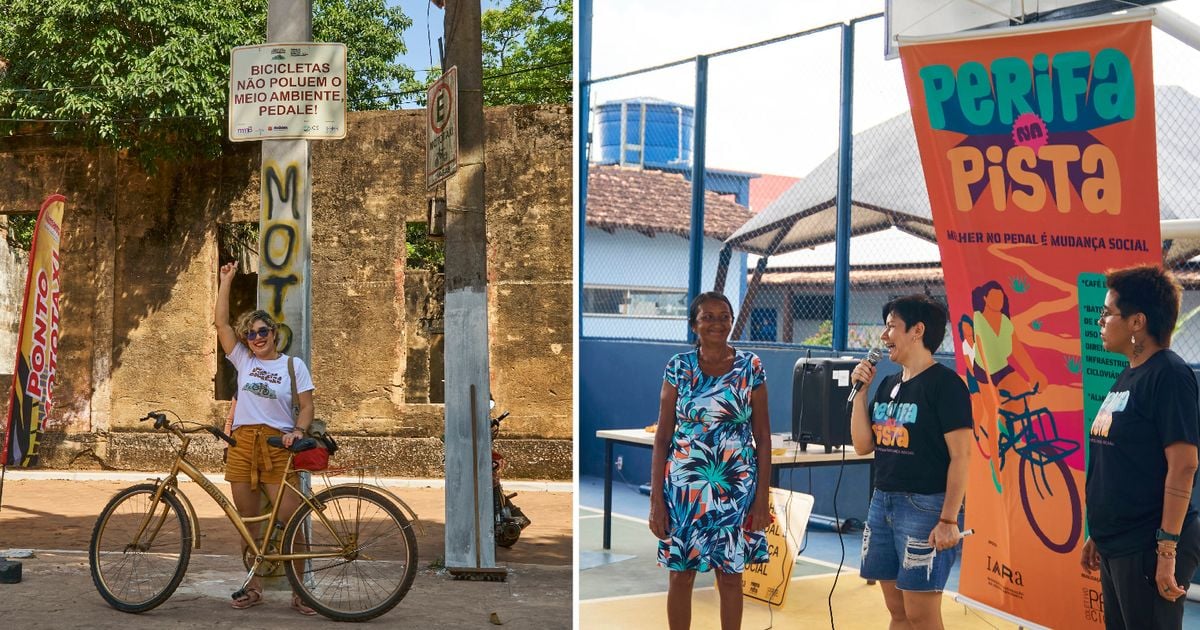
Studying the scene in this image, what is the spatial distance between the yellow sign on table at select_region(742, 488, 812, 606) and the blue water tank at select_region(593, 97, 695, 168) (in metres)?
4.60

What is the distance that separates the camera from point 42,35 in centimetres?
1317

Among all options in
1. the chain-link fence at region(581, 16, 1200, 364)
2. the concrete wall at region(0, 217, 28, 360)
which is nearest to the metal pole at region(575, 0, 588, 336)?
the chain-link fence at region(581, 16, 1200, 364)

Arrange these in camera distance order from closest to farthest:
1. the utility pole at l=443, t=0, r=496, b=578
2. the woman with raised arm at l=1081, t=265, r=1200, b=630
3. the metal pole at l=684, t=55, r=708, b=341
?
the woman with raised arm at l=1081, t=265, r=1200, b=630 → the utility pole at l=443, t=0, r=496, b=578 → the metal pole at l=684, t=55, r=708, b=341


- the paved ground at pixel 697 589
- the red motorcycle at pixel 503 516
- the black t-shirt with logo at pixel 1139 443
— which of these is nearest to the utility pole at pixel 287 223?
the red motorcycle at pixel 503 516

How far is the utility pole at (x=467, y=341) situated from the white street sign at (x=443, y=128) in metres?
0.11

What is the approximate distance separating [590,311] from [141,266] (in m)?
5.74

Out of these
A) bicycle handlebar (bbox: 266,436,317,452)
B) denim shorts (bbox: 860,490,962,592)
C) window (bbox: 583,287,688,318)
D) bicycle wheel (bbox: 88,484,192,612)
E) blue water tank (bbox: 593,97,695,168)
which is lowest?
bicycle wheel (bbox: 88,484,192,612)

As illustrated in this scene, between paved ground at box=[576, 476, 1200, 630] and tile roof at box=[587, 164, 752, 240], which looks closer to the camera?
paved ground at box=[576, 476, 1200, 630]

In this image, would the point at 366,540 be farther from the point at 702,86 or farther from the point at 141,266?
the point at 141,266

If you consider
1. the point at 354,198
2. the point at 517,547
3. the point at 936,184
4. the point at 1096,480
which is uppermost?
the point at 354,198

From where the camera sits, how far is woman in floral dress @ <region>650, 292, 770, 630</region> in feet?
15.0

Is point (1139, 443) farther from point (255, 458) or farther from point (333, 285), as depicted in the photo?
point (333, 285)

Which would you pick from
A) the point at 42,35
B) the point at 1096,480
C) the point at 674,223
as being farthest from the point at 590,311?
the point at 1096,480

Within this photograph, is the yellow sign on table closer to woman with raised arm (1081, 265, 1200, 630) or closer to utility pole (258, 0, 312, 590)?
woman with raised arm (1081, 265, 1200, 630)
